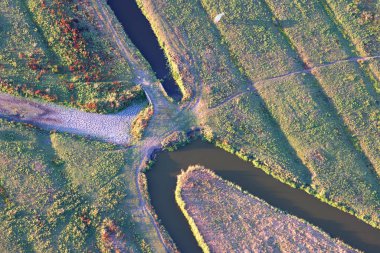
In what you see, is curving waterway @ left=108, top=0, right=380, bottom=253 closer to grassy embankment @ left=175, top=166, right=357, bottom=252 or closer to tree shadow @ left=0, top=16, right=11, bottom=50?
grassy embankment @ left=175, top=166, right=357, bottom=252

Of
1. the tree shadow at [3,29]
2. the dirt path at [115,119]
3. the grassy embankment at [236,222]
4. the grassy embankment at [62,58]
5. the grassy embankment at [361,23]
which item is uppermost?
the tree shadow at [3,29]

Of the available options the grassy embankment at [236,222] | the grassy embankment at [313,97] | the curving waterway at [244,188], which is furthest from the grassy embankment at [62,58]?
the grassy embankment at [313,97]

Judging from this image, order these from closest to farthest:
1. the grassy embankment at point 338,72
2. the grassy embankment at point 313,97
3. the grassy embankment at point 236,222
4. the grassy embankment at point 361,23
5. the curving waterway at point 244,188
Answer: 1. the grassy embankment at point 236,222
2. the curving waterway at point 244,188
3. the grassy embankment at point 313,97
4. the grassy embankment at point 338,72
5. the grassy embankment at point 361,23

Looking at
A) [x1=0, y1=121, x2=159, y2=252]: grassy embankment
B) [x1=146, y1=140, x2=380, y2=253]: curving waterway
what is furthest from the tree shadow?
[x1=146, y1=140, x2=380, y2=253]: curving waterway

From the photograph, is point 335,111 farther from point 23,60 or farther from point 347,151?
point 23,60

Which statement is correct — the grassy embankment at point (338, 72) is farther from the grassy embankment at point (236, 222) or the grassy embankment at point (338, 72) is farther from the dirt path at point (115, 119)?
the dirt path at point (115, 119)

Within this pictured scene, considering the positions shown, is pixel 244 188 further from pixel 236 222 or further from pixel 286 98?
pixel 286 98

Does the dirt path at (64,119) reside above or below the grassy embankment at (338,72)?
above
